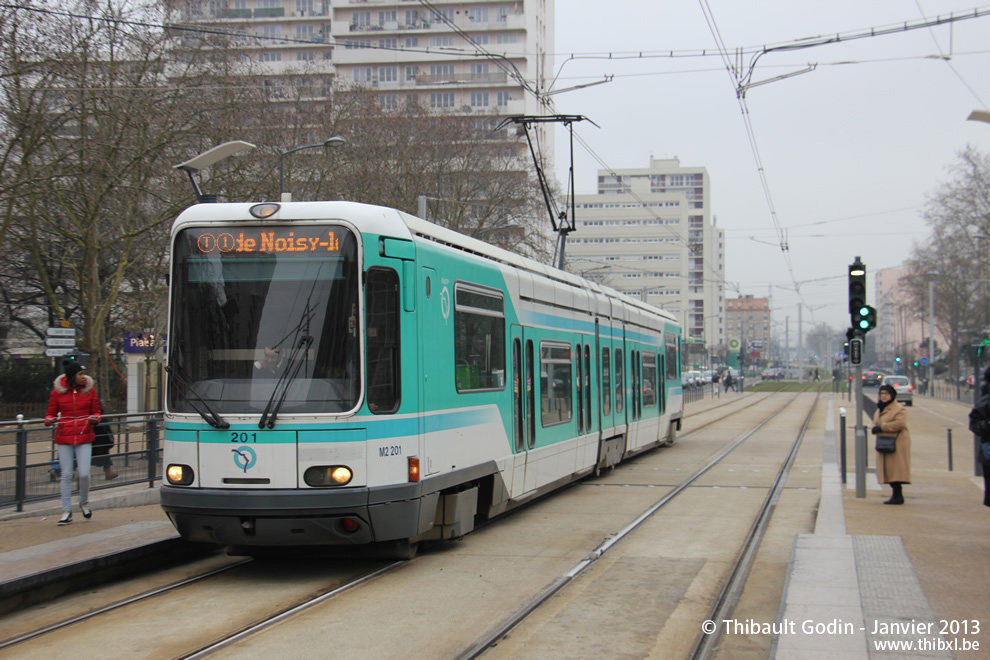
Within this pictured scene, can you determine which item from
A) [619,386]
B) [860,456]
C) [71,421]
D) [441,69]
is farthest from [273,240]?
[441,69]

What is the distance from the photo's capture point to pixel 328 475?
7910mm

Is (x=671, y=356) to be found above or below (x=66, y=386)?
above

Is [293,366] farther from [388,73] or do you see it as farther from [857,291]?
[388,73]

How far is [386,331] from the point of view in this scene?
8.20m

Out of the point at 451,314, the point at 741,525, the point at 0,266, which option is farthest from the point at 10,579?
the point at 0,266

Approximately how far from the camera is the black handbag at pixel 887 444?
496 inches

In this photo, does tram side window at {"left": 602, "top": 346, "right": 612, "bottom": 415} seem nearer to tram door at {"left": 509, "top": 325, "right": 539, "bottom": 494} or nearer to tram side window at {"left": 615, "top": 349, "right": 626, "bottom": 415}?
tram side window at {"left": 615, "top": 349, "right": 626, "bottom": 415}

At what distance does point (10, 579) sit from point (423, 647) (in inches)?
130

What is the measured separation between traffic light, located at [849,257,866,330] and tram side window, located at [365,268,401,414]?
7.48 meters

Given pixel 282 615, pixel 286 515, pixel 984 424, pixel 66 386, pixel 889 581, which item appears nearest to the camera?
pixel 282 615

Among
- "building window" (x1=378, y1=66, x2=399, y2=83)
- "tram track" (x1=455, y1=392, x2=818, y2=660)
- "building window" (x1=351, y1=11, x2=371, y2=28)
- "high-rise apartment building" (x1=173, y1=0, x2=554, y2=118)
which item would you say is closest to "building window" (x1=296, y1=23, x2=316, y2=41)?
"high-rise apartment building" (x1=173, y1=0, x2=554, y2=118)

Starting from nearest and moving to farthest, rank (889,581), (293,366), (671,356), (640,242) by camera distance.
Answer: (889,581)
(293,366)
(671,356)
(640,242)

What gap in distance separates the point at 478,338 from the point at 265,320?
2674mm

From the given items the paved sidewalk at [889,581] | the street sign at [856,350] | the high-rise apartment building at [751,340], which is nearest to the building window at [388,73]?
the high-rise apartment building at [751,340]
